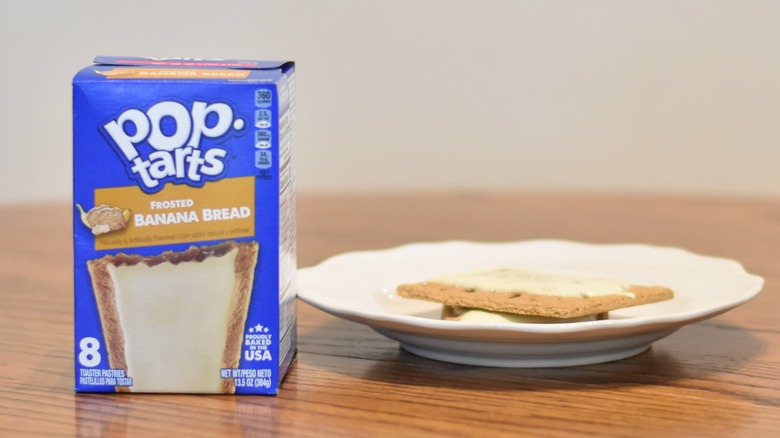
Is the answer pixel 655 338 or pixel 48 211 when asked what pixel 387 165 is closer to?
pixel 48 211

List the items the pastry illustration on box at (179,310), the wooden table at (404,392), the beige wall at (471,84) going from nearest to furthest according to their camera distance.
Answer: the wooden table at (404,392) < the pastry illustration on box at (179,310) < the beige wall at (471,84)

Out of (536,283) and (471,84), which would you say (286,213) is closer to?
(536,283)

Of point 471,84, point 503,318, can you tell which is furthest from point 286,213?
point 471,84

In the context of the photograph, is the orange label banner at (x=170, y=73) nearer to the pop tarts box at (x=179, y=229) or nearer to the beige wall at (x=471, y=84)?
the pop tarts box at (x=179, y=229)

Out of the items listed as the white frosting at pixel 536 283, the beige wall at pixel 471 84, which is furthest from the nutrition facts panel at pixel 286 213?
the beige wall at pixel 471 84

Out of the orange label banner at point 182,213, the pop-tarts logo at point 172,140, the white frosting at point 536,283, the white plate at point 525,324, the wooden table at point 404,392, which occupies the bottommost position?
the wooden table at point 404,392
